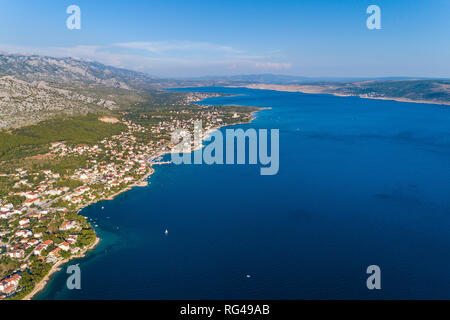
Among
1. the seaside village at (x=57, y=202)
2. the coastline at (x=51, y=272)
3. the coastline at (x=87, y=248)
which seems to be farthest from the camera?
the seaside village at (x=57, y=202)

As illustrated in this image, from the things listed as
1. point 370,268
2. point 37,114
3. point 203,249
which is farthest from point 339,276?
point 37,114

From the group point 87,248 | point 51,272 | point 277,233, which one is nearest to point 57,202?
point 87,248

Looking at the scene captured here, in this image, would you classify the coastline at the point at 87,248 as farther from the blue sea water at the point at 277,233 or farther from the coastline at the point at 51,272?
the blue sea water at the point at 277,233

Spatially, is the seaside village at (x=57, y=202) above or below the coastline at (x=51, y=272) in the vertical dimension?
above

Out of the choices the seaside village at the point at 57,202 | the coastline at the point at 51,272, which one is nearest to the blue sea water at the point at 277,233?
the coastline at the point at 51,272

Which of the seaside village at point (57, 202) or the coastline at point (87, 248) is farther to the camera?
the seaside village at point (57, 202)

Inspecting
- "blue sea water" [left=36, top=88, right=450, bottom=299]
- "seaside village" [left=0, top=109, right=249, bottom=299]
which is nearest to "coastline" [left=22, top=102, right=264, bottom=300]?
"seaside village" [left=0, top=109, right=249, bottom=299]
